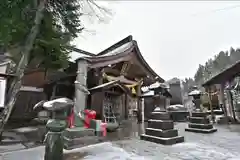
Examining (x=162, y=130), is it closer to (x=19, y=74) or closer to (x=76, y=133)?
(x=76, y=133)

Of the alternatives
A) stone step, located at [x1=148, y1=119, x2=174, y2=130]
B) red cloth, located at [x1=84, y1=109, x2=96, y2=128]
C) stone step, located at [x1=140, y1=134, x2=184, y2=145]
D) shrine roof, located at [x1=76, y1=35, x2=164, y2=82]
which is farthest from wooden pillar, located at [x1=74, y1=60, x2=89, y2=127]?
stone step, located at [x1=148, y1=119, x2=174, y2=130]

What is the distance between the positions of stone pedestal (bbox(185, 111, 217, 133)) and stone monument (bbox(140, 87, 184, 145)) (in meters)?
2.50

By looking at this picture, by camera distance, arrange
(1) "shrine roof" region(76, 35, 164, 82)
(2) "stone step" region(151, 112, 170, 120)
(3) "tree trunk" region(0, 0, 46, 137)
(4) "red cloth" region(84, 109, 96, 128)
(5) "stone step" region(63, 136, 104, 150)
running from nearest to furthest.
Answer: (3) "tree trunk" region(0, 0, 46, 137) → (5) "stone step" region(63, 136, 104, 150) → (2) "stone step" region(151, 112, 170, 120) → (4) "red cloth" region(84, 109, 96, 128) → (1) "shrine roof" region(76, 35, 164, 82)

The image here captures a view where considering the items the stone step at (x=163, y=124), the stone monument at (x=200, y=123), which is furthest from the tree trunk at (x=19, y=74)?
the stone monument at (x=200, y=123)

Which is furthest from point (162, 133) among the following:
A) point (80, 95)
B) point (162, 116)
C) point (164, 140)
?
point (80, 95)

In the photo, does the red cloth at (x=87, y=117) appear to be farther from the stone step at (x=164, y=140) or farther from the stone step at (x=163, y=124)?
the stone step at (x=163, y=124)

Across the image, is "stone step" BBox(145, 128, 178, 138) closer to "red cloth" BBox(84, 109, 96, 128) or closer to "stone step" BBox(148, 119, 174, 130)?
"stone step" BBox(148, 119, 174, 130)

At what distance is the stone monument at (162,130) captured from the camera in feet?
19.2

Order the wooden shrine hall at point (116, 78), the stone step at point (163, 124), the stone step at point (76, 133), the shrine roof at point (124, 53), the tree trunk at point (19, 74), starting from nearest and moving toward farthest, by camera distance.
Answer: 1. the tree trunk at point (19, 74)
2. the stone step at point (76, 133)
3. the stone step at point (163, 124)
4. the wooden shrine hall at point (116, 78)
5. the shrine roof at point (124, 53)

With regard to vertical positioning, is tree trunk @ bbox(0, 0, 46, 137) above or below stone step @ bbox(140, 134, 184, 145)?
above

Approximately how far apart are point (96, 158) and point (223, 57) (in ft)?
164

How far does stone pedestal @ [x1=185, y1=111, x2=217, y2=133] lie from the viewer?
8.04 meters

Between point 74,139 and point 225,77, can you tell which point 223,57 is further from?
point 74,139

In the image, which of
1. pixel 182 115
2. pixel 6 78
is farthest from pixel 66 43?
pixel 182 115
